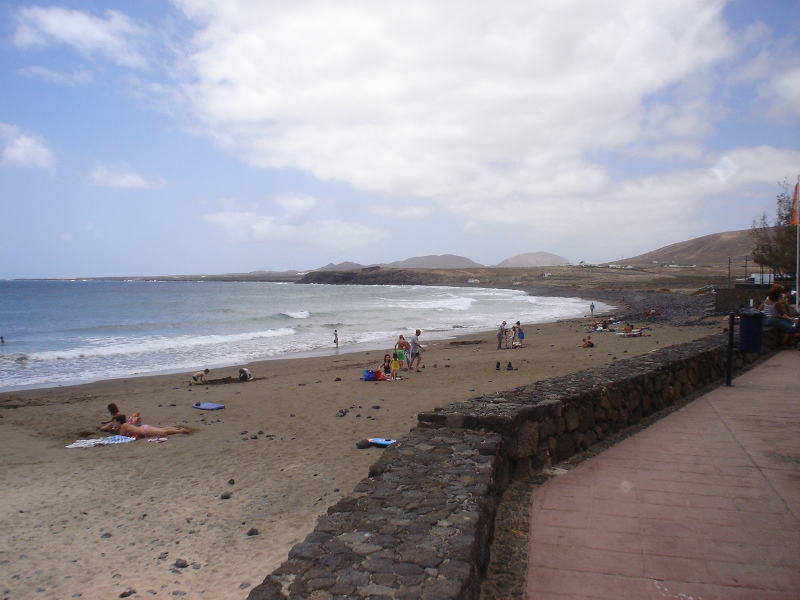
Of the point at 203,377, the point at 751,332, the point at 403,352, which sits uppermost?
the point at 751,332

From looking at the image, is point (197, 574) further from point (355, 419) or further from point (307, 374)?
point (307, 374)

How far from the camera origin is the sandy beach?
4.96 metres

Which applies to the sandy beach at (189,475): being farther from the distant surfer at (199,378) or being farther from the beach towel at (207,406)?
the distant surfer at (199,378)

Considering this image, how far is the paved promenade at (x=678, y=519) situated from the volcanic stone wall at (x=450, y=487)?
0.37 m

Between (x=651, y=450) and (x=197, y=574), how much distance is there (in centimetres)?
438

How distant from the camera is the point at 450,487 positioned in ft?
12.1

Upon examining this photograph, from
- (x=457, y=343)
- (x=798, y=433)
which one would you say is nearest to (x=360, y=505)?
(x=798, y=433)

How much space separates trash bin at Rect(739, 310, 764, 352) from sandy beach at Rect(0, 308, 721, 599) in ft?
A: 17.2

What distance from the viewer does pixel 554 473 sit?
15.9 feet

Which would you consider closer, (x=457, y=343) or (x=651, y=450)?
(x=651, y=450)

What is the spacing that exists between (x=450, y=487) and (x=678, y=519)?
5.58ft

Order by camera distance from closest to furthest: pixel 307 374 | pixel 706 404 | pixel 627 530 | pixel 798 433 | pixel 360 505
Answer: pixel 360 505
pixel 627 530
pixel 798 433
pixel 706 404
pixel 307 374

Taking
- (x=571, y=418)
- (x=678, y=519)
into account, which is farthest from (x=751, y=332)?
(x=678, y=519)

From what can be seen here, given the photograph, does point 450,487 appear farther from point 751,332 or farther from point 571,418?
point 751,332
